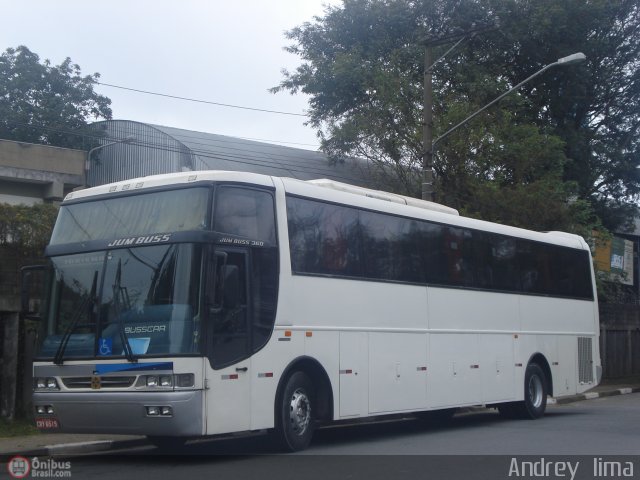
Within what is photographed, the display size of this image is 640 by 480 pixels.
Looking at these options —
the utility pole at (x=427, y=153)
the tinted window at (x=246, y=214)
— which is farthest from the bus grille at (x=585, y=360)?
the tinted window at (x=246, y=214)

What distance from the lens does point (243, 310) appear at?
38.5 ft

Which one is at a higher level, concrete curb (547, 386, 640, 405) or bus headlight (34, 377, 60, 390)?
bus headlight (34, 377, 60, 390)

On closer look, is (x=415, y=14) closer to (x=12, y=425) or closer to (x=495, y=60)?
(x=495, y=60)

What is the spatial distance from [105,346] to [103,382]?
45cm

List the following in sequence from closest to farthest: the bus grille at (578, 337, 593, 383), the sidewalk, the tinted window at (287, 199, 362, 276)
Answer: the sidewalk, the tinted window at (287, 199, 362, 276), the bus grille at (578, 337, 593, 383)

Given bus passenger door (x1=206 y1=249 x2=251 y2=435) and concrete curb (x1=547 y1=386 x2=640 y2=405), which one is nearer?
bus passenger door (x1=206 y1=249 x2=251 y2=435)

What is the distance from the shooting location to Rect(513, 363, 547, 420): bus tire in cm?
1853

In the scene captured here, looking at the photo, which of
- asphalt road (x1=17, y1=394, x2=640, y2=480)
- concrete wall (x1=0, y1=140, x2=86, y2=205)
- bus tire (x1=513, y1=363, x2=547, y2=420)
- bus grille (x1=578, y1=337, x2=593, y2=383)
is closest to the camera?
asphalt road (x1=17, y1=394, x2=640, y2=480)

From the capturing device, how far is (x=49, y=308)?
40.0ft

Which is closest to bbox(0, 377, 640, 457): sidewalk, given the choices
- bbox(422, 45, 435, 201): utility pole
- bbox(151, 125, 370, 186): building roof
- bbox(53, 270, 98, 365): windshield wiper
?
bbox(53, 270, 98, 365): windshield wiper

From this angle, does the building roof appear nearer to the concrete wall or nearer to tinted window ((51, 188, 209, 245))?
the concrete wall

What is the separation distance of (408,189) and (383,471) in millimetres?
20438

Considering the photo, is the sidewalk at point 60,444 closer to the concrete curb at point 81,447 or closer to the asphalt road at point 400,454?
the concrete curb at point 81,447

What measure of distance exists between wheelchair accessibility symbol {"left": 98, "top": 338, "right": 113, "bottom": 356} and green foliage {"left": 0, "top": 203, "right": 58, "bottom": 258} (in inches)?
201
